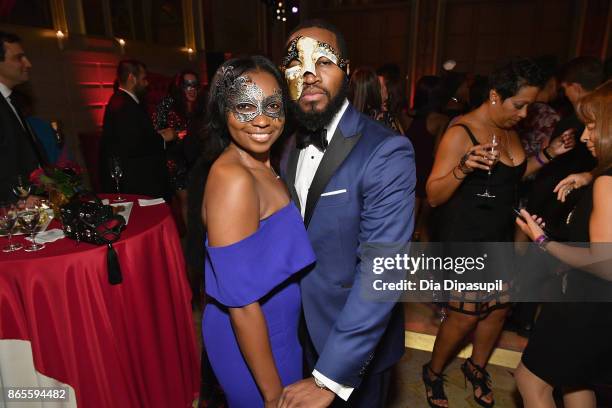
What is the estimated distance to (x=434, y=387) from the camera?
7.75 ft

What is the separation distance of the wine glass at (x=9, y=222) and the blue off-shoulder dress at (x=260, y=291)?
1.18 m

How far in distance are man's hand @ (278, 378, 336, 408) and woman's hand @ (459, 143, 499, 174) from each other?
4.12 feet

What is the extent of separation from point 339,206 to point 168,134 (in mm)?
3478

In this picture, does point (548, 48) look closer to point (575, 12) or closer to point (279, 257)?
point (575, 12)

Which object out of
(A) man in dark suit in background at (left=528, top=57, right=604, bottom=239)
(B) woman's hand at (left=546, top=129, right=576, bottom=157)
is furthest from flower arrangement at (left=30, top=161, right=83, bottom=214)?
→ (A) man in dark suit in background at (left=528, top=57, right=604, bottom=239)

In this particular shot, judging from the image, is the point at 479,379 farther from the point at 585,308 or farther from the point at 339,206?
the point at 339,206

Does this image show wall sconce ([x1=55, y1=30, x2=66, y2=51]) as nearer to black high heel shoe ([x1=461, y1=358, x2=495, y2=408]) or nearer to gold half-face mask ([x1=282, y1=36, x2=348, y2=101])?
gold half-face mask ([x1=282, y1=36, x2=348, y2=101])

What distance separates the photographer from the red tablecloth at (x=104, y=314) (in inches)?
69.4

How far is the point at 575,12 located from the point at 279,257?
38.7 feet

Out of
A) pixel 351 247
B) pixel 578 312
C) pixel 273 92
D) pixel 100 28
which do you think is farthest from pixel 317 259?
pixel 100 28

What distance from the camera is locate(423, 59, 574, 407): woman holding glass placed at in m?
1.97

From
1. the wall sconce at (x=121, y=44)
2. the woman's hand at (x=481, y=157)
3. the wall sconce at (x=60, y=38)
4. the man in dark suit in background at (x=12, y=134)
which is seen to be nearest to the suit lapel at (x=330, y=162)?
the woman's hand at (x=481, y=157)
